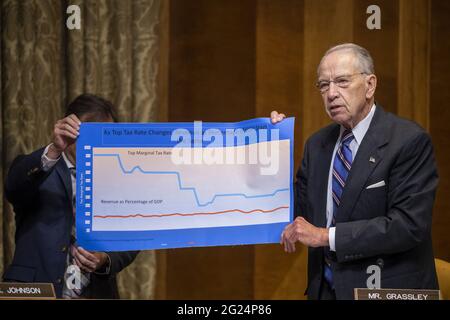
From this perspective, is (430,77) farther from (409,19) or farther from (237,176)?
(237,176)

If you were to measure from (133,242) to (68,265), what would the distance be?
31 centimetres

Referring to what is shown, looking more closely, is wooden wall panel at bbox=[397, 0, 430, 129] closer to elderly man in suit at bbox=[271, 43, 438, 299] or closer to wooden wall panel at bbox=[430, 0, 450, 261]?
wooden wall panel at bbox=[430, 0, 450, 261]

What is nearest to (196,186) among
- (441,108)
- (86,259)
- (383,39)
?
(86,259)

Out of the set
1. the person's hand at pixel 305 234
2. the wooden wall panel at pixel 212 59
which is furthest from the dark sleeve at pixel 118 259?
the wooden wall panel at pixel 212 59

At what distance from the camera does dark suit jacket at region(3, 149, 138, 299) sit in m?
2.79

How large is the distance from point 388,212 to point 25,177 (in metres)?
1.49

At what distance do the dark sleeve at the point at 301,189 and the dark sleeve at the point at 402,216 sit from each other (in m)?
0.33

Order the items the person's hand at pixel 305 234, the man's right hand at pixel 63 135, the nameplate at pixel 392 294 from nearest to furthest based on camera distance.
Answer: the nameplate at pixel 392 294 → the person's hand at pixel 305 234 → the man's right hand at pixel 63 135

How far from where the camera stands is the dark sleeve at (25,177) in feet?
9.08

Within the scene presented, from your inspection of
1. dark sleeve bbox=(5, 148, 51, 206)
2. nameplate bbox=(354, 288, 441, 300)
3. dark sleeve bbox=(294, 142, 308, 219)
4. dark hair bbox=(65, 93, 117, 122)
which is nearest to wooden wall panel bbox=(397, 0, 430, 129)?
dark sleeve bbox=(294, 142, 308, 219)

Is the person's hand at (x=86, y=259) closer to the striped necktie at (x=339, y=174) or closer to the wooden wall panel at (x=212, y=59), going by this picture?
the striped necktie at (x=339, y=174)
